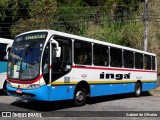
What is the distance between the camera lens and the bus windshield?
11.6m

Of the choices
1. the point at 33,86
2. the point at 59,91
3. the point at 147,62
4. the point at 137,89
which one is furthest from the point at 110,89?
the point at 147,62

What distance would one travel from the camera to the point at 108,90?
15.5 m

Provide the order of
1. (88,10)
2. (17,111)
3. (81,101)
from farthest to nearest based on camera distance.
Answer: (88,10) → (81,101) → (17,111)

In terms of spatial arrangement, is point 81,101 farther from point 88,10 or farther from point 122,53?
point 88,10

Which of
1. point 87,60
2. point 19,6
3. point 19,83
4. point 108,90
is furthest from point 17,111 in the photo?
point 19,6

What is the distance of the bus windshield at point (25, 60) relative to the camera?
1157cm

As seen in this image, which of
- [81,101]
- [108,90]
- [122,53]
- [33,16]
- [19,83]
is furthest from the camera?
[33,16]

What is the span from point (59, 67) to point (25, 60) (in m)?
1.29

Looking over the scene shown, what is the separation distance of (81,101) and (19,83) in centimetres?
286

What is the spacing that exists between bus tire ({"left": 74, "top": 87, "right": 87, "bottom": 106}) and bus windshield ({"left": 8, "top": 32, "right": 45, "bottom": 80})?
2349 millimetres

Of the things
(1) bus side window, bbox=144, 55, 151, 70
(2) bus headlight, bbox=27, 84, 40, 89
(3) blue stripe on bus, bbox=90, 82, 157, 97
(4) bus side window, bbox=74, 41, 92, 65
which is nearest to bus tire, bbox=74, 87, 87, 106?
(3) blue stripe on bus, bbox=90, 82, 157, 97

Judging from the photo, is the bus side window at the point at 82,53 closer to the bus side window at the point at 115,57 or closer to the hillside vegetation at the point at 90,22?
the bus side window at the point at 115,57

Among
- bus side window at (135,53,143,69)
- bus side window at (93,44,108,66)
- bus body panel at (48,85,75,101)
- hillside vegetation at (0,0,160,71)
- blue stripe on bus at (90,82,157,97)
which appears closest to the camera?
bus body panel at (48,85,75,101)

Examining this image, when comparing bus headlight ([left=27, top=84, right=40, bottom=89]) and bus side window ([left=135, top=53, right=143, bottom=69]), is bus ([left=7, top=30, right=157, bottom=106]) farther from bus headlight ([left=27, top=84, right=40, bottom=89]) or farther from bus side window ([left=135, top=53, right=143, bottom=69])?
bus side window ([left=135, top=53, right=143, bottom=69])
